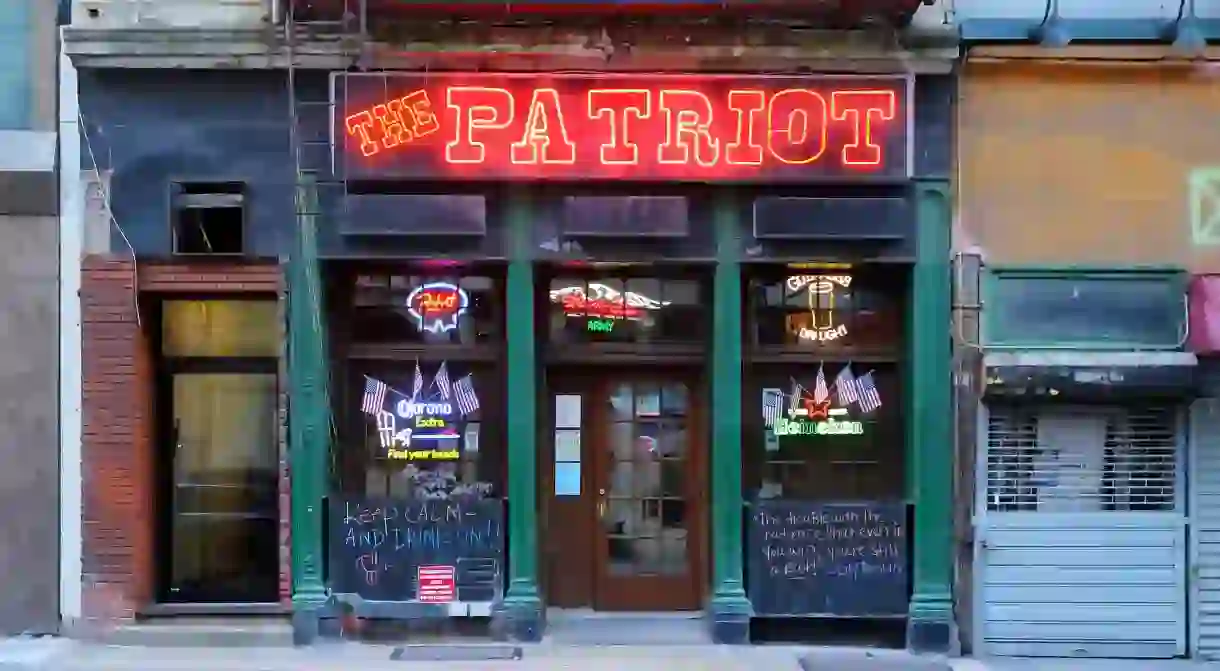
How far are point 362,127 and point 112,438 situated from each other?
3.12 m

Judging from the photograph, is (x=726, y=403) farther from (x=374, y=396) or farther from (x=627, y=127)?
(x=374, y=396)

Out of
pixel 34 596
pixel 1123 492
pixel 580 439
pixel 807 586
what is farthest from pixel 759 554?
pixel 34 596

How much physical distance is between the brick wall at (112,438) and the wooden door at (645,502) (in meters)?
2.57

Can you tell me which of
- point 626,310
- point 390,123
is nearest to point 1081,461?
point 626,310

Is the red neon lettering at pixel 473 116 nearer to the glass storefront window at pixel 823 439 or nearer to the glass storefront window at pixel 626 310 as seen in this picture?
the glass storefront window at pixel 626 310

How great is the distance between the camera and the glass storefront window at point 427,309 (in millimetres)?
8953

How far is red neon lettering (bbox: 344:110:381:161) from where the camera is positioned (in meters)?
8.51

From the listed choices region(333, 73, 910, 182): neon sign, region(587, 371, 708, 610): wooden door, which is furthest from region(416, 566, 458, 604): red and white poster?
region(333, 73, 910, 182): neon sign

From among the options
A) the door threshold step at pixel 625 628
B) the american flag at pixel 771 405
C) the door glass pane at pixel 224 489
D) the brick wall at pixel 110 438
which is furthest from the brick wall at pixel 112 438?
the american flag at pixel 771 405

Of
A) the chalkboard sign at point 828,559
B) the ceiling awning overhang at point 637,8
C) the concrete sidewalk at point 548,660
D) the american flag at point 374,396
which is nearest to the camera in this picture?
the concrete sidewalk at point 548,660

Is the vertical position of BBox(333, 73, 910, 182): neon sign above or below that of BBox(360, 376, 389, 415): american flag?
above

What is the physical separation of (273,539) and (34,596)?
72.3 inches

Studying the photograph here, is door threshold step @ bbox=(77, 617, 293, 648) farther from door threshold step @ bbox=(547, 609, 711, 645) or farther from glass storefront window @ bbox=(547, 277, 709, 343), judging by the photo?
glass storefront window @ bbox=(547, 277, 709, 343)

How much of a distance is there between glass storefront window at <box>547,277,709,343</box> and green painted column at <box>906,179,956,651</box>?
5.86 feet
